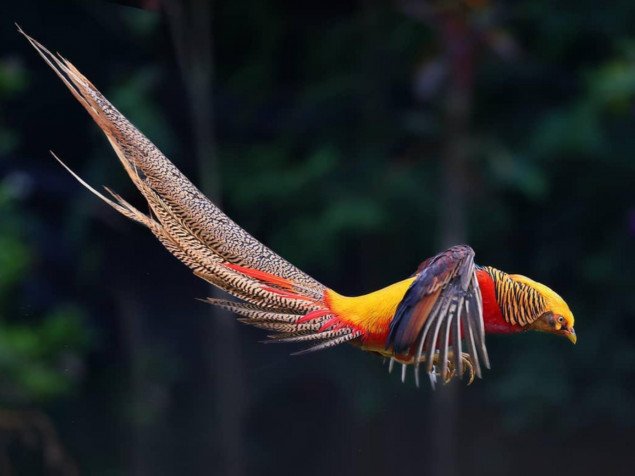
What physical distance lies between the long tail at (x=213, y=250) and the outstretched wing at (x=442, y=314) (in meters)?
0.15

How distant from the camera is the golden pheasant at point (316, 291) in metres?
1.40

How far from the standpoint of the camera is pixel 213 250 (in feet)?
5.19

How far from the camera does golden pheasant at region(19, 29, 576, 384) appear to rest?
55.1 inches

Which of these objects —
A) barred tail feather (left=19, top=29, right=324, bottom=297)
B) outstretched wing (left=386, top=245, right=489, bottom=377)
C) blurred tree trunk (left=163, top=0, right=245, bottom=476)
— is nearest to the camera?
outstretched wing (left=386, top=245, right=489, bottom=377)

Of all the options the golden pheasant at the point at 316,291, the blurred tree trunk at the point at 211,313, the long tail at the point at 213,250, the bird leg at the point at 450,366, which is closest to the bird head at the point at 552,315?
the golden pheasant at the point at 316,291

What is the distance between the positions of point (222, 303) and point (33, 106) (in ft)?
19.1

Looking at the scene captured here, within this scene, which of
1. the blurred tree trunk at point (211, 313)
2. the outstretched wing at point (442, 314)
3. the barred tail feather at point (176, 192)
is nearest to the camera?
Result: the outstretched wing at point (442, 314)

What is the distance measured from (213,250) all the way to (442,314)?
1.31 ft

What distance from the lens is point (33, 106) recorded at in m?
6.92

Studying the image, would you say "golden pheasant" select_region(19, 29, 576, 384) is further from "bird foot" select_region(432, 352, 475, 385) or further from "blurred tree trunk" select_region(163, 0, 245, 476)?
"blurred tree trunk" select_region(163, 0, 245, 476)

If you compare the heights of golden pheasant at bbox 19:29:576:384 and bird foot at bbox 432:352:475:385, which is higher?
golden pheasant at bbox 19:29:576:384

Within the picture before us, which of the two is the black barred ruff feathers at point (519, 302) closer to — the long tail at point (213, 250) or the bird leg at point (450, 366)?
the bird leg at point (450, 366)

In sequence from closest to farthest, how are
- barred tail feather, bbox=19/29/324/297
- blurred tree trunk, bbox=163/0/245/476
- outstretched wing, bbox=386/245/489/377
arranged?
1. outstretched wing, bbox=386/245/489/377
2. barred tail feather, bbox=19/29/324/297
3. blurred tree trunk, bbox=163/0/245/476

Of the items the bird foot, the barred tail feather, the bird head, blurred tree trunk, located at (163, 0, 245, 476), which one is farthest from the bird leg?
blurred tree trunk, located at (163, 0, 245, 476)
